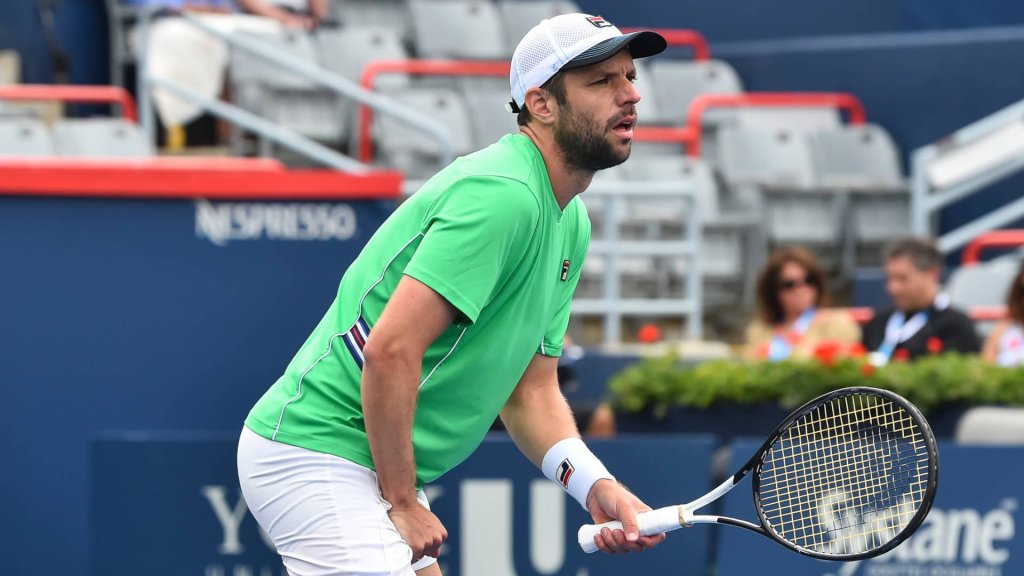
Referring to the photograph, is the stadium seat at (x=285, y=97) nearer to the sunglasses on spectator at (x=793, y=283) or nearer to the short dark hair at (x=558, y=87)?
the sunglasses on spectator at (x=793, y=283)

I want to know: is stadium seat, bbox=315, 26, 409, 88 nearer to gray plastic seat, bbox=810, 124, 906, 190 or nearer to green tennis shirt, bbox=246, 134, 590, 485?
gray plastic seat, bbox=810, 124, 906, 190

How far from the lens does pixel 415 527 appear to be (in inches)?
132

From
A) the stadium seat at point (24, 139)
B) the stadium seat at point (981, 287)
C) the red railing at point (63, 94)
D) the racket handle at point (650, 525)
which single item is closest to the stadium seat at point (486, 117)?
the red railing at point (63, 94)

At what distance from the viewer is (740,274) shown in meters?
10.2

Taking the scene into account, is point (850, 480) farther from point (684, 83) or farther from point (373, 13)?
point (373, 13)

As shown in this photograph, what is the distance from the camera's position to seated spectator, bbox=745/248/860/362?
7699 mm

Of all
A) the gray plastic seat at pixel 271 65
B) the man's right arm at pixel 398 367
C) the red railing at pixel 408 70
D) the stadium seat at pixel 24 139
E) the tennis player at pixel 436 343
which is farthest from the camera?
the gray plastic seat at pixel 271 65

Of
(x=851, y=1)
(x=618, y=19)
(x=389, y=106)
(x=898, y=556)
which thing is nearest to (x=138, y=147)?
(x=389, y=106)

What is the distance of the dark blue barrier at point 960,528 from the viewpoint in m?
6.00

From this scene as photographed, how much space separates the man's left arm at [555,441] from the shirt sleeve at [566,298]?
4 cm

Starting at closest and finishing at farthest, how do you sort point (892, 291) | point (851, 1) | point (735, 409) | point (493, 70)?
point (735, 409) → point (892, 291) → point (493, 70) → point (851, 1)

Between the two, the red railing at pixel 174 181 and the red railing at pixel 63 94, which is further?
the red railing at pixel 63 94

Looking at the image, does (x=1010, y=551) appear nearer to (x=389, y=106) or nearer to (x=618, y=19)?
(x=389, y=106)

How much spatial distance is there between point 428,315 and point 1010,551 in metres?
3.60
